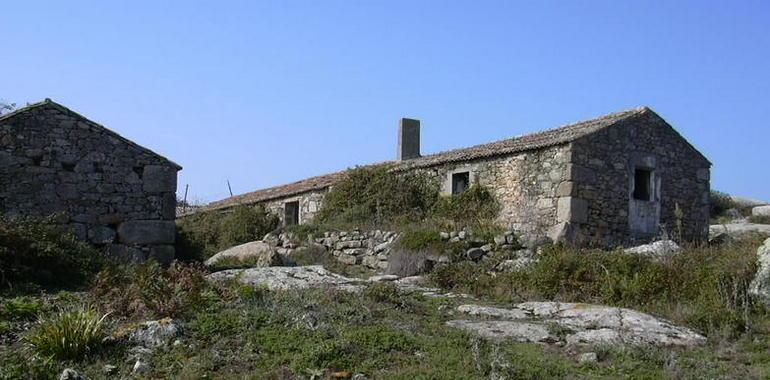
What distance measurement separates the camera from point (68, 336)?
24.1ft

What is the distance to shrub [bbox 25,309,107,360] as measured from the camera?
7266mm

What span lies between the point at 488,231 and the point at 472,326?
7.81 m

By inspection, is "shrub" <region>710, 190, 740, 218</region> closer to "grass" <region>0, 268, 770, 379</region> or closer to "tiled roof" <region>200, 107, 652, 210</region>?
"tiled roof" <region>200, 107, 652, 210</region>

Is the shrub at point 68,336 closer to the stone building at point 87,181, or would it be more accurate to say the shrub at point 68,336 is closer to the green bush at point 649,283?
the green bush at point 649,283

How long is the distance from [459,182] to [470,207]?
140 cm

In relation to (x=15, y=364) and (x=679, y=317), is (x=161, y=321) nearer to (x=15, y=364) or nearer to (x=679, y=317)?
(x=15, y=364)

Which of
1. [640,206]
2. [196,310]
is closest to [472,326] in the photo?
[196,310]

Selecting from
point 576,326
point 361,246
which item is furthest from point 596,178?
point 576,326

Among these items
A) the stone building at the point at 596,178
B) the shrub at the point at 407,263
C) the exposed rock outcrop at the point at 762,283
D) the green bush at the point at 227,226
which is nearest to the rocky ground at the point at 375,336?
the exposed rock outcrop at the point at 762,283

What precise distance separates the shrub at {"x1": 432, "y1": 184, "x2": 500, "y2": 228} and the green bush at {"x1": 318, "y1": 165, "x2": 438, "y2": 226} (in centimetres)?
83

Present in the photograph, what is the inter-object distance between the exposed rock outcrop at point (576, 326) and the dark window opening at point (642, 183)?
30.3 ft

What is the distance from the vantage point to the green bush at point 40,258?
1127cm

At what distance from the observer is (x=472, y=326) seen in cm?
902

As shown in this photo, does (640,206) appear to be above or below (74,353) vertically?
above
